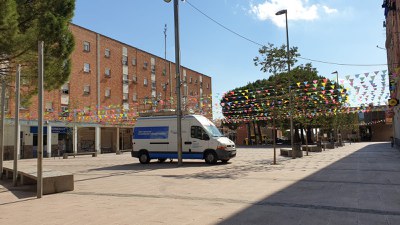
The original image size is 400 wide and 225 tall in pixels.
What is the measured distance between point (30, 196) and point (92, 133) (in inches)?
1313

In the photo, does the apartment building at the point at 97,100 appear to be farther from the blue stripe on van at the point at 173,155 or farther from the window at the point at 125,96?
the blue stripe on van at the point at 173,155

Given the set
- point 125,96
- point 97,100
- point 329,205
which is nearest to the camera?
point 329,205

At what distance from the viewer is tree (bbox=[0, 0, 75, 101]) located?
10.3 meters

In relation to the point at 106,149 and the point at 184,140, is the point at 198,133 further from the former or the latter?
the point at 106,149

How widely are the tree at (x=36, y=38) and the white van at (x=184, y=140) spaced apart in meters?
7.49

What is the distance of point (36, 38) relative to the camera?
35.9ft

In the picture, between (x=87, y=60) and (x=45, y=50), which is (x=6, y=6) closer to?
(x=45, y=50)

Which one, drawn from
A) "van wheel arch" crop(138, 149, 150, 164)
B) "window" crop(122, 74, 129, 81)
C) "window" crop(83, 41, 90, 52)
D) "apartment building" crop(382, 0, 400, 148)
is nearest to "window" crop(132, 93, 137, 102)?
"window" crop(122, 74, 129, 81)

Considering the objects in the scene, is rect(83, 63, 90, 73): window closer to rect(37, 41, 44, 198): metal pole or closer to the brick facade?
the brick facade

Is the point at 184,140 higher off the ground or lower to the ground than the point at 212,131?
lower

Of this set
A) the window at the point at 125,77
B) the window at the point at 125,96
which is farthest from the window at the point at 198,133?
the window at the point at 125,77

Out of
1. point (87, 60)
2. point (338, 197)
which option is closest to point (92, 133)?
point (87, 60)

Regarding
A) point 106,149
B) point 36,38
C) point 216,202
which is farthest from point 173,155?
point 106,149

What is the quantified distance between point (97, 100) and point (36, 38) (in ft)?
98.9
